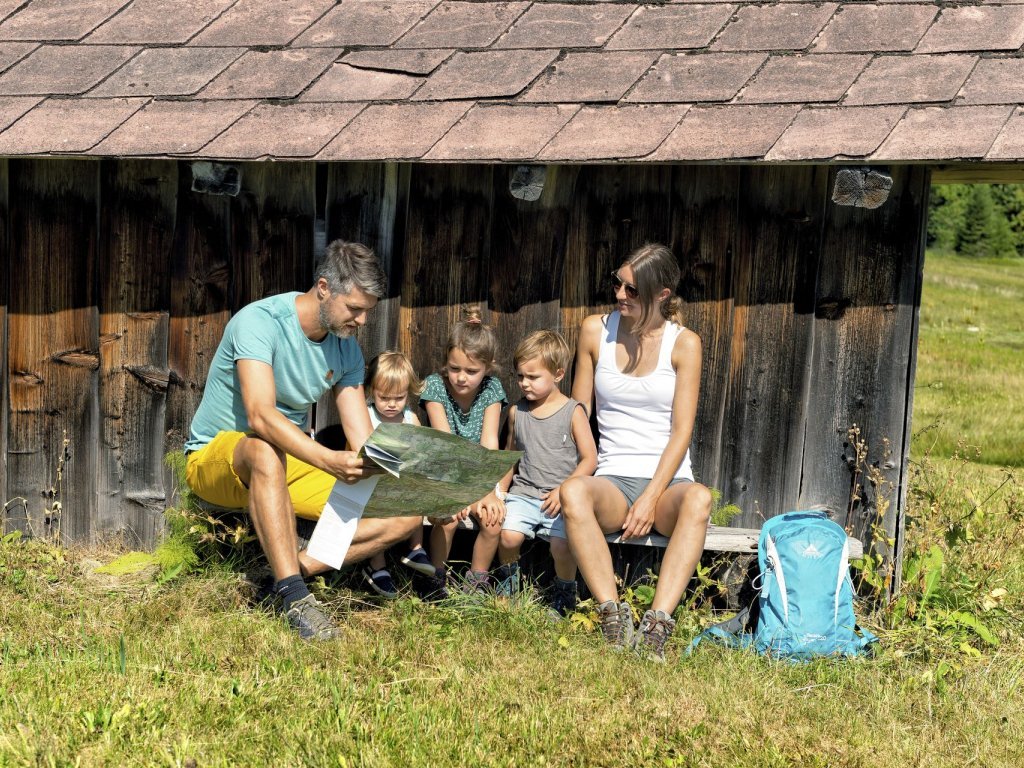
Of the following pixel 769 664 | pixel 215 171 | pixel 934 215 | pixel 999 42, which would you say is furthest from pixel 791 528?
pixel 934 215

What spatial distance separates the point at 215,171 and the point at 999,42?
342 cm

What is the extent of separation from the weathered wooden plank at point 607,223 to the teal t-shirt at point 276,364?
1.06 meters

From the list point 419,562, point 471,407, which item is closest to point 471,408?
point 471,407

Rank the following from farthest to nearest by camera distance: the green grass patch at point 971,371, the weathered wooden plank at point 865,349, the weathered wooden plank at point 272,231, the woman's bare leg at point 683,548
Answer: the green grass patch at point 971,371, the weathered wooden plank at point 272,231, the weathered wooden plank at point 865,349, the woman's bare leg at point 683,548

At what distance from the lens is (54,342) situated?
5.81 meters

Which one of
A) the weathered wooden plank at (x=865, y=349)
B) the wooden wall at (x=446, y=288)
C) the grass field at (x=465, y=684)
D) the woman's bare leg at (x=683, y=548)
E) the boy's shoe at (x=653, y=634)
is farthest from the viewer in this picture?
the wooden wall at (x=446, y=288)

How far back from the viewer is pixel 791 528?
5020mm

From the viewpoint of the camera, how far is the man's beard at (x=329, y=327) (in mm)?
5066

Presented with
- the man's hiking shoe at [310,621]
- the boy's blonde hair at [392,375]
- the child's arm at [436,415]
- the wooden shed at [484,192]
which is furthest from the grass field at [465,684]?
the boy's blonde hair at [392,375]

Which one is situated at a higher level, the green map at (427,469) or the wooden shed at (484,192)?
the wooden shed at (484,192)

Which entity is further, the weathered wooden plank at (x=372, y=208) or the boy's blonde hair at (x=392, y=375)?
the weathered wooden plank at (x=372, y=208)

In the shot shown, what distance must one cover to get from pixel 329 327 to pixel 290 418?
1.62ft

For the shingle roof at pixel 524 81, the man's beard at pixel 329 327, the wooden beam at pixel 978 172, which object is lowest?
the man's beard at pixel 329 327

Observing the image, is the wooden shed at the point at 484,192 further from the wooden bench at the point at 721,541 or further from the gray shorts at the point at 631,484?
the gray shorts at the point at 631,484
